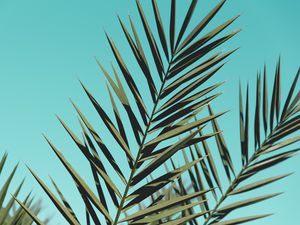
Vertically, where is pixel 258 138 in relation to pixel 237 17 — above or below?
below

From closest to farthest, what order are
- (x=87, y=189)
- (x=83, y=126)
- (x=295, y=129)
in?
1. (x=87, y=189)
2. (x=83, y=126)
3. (x=295, y=129)

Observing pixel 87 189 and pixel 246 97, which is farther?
pixel 246 97

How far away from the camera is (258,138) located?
107 centimetres

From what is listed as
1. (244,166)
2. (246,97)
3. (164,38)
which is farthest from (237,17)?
(244,166)

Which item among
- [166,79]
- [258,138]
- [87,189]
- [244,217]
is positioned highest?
[166,79]

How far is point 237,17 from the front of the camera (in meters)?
0.81

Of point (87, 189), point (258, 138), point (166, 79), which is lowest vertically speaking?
point (87, 189)

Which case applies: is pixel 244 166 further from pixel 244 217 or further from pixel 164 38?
pixel 164 38

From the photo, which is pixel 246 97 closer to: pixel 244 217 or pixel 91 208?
pixel 244 217

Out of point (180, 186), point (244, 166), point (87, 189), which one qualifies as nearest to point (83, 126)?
point (87, 189)

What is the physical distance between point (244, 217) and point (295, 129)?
1.04 feet

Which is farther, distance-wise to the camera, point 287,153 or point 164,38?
point 287,153

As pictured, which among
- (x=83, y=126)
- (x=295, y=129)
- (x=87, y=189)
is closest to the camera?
(x=87, y=189)

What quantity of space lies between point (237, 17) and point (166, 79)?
0.21 metres
